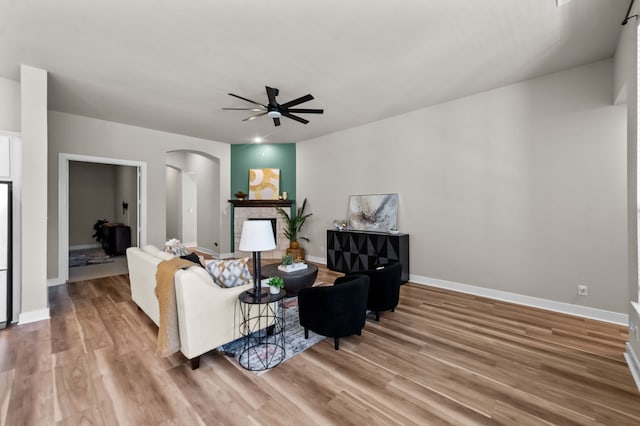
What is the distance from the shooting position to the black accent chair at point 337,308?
250 centimetres

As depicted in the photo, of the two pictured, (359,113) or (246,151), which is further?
(246,151)

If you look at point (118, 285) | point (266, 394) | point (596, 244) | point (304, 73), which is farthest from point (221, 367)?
point (596, 244)

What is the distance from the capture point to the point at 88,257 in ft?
23.0

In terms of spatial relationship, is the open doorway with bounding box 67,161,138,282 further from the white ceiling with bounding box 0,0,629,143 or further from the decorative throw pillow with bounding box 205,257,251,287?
the decorative throw pillow with bounding box 205,257,251,287

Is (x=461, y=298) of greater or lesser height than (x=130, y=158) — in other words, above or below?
below

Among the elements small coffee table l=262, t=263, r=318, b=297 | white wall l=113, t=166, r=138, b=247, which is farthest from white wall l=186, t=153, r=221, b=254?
small coffee table l=262, t=263, r=318, b=297

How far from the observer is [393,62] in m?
3.17

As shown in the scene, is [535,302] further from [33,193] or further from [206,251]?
[206,251]

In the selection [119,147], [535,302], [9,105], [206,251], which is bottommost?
[535,302]

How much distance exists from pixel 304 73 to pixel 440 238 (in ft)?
10.8

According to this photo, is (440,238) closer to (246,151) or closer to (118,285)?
(246,151)

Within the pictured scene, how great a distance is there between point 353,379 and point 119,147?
5.93 m

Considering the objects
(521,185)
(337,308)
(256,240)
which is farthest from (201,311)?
(521,185)

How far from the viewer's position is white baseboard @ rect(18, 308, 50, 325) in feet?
10.3
